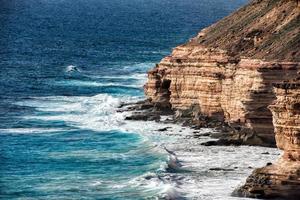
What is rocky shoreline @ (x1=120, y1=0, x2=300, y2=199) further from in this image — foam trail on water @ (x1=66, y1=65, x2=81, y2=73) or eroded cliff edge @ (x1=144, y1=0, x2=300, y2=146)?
foam trail on water @ (x1=66, y1=65, x2=81, y2=73)

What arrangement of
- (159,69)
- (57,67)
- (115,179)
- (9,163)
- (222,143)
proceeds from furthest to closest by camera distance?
(57,67)
(159,69)
(222,143)
(9,163)
(115,179)

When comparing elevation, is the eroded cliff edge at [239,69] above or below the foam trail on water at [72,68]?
below

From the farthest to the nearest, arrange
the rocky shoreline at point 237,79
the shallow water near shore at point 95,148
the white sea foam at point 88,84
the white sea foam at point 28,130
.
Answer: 1. the white sea foam at point 88,84
2. the white sea foam at point 28,130
3. the rocky shoreline at point 237,79
4. the shallow water near shore at point 95,148

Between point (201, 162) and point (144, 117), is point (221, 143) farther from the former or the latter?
point (144, 117)

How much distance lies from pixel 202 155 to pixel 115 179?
9019 mm

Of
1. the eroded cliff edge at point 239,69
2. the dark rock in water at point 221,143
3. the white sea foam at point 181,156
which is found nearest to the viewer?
the white sea foam at point 181,156

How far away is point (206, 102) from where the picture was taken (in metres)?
83.4

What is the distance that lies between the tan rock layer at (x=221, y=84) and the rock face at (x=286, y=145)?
1584 cm

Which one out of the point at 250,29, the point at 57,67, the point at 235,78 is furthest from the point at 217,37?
the point at 57,67

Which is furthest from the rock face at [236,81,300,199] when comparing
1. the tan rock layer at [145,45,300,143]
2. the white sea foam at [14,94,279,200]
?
the tan rock layer at [145,45,300,143]

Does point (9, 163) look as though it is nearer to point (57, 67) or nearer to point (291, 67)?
point (291, 67)

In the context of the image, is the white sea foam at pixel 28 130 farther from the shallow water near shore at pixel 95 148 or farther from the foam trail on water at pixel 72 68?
the foam trail on water at pixel 72 68

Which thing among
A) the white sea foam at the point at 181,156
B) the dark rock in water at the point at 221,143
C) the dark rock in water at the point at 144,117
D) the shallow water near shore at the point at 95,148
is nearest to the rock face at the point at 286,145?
the white sea foam at the point at 181,156

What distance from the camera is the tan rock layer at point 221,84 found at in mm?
73375
